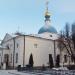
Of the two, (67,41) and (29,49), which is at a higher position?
(67,41)

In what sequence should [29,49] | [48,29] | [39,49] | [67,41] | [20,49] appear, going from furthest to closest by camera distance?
[48,29] → [39,49] → [29,49] → [20,49] → [67,41]

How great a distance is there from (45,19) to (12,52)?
1620cm

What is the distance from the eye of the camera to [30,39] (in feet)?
191

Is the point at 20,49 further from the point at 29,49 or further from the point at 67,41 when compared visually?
the point at 67,41

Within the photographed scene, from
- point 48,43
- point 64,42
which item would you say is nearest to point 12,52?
point 48,43

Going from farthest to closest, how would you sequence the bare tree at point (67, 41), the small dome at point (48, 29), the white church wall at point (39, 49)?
the small dome at point (48, 29)
the white church wall at point (39, 49)
the bare tree at point (67, 41)

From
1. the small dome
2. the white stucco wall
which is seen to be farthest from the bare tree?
the small dome

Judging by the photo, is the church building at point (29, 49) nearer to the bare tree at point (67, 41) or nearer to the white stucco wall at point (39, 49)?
the white stucco wall at point (39, 49)

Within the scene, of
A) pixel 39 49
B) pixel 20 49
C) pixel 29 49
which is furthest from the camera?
pixel 39 49

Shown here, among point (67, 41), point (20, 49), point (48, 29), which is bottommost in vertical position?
point (20, 49)

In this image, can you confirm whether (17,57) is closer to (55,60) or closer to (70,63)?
(55,60)

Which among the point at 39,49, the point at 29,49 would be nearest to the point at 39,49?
the point at 39,49

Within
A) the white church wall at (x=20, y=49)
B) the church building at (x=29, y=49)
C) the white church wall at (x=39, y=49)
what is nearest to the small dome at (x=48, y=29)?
the church building at (x=29, y=49)

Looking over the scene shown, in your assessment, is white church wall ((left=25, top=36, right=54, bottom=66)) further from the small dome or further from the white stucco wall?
the small dome
